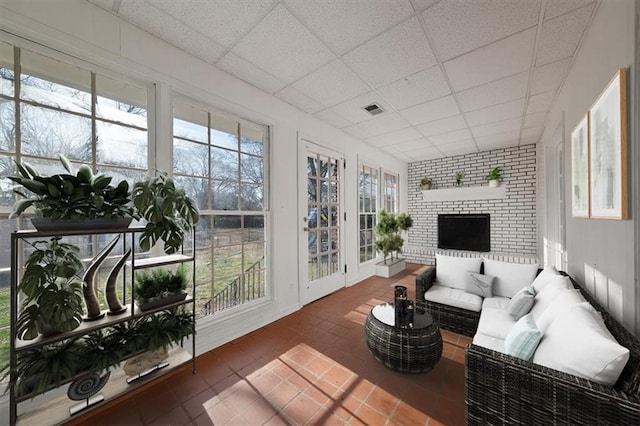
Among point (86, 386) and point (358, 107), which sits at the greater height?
point (358, 107)

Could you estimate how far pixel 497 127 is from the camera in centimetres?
404

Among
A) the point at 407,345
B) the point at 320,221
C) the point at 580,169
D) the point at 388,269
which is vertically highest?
the point at 580,169

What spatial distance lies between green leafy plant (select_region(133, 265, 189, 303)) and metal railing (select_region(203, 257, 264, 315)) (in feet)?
2.09

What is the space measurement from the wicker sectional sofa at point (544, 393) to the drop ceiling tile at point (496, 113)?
275 centimetres

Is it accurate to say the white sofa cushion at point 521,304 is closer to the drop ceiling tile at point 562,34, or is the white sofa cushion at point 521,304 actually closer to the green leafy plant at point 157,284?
the drop ceiling tile at point 562,34

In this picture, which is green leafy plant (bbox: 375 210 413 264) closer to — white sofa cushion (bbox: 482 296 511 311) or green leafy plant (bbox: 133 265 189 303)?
white sofa cushion (bbox: 482 296 511 311)

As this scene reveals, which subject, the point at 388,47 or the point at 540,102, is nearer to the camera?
the point at 388,47

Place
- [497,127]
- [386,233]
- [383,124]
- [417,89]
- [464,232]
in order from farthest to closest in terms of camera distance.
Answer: [464,232], [386,233], [497,127], [383,124], [417,89]

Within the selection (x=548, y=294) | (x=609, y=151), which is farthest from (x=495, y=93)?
(x=548, y=294)

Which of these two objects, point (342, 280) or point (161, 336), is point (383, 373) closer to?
point (161, 336)

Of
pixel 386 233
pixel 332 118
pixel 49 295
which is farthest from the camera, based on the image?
pixel 386 233

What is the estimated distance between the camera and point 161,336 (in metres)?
1.75

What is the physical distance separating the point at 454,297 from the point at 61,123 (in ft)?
12.8

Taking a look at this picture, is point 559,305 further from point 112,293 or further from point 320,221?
point 112,293
